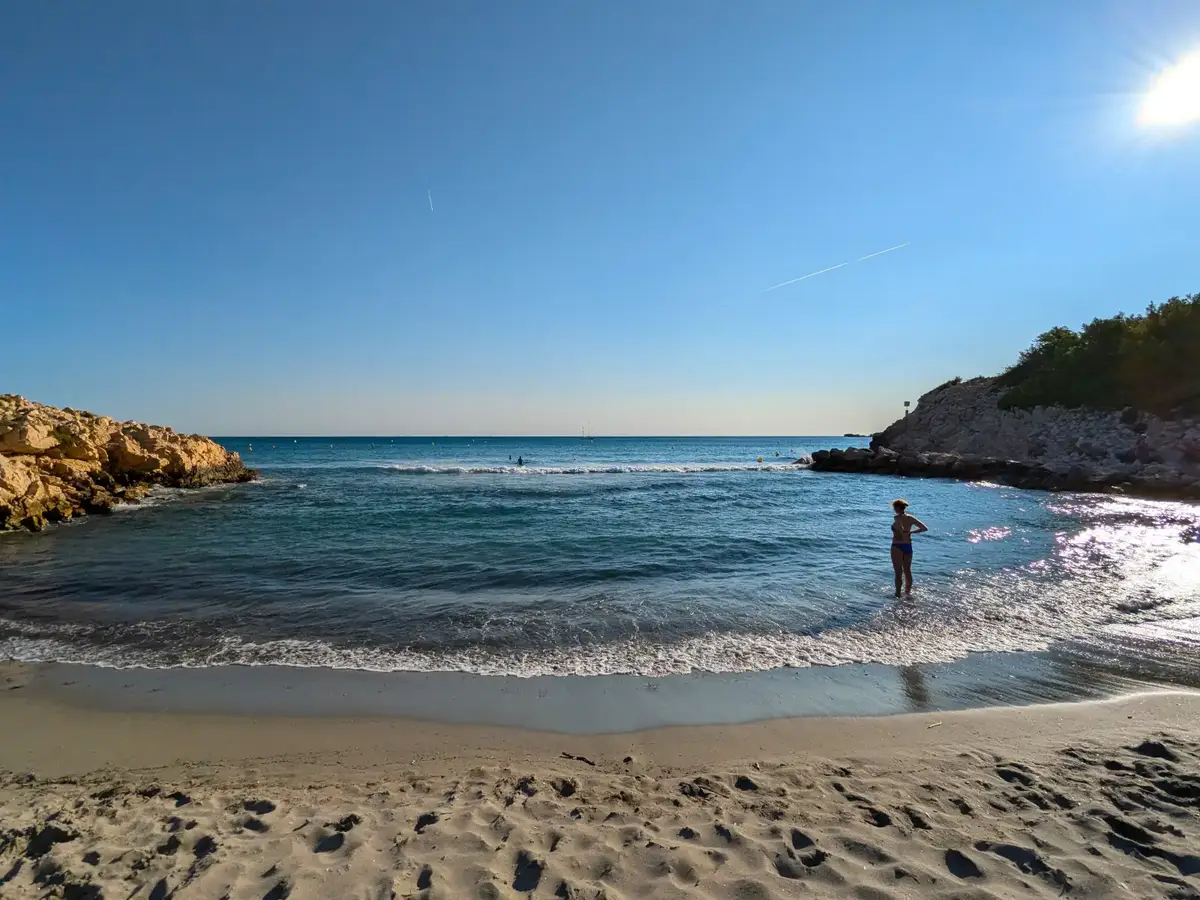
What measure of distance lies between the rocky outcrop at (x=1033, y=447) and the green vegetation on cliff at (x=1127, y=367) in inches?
50.0

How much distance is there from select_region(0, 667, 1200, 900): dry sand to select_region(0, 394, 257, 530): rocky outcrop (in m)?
17.7

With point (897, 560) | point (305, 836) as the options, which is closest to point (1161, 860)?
point (305, 836)

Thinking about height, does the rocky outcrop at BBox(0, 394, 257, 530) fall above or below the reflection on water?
above

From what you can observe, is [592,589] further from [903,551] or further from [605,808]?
[605,808]

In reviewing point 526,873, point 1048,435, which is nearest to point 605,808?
point 526,873

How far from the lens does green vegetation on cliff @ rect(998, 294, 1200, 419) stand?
33188 millimetres

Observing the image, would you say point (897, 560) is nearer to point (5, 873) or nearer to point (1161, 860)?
point (1161, 860)

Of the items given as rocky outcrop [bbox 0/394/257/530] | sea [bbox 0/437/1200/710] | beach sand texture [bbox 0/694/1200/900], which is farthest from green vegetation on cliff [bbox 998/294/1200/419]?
rocky outcrop [bbox 0/394/257/530]

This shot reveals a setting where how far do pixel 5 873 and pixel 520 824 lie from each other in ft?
9.45

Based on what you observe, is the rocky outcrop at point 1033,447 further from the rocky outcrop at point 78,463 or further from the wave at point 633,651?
the rocky outcrop at point 78,463

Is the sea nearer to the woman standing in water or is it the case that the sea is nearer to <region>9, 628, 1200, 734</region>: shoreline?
<region>9, 628, 1200, 734</region>: shoreline

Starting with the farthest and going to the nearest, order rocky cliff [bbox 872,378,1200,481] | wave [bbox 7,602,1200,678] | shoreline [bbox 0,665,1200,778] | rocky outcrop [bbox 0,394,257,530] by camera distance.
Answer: rocky cliff [bbox 872,378,1200,481]
rocky outcrop [bbox 0,394,257,530]
wave [bbox 7,602,1200,678]
shoreline [bbox 0,665,1200,778]

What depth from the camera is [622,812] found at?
3926 mm

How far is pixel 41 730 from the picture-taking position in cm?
543
